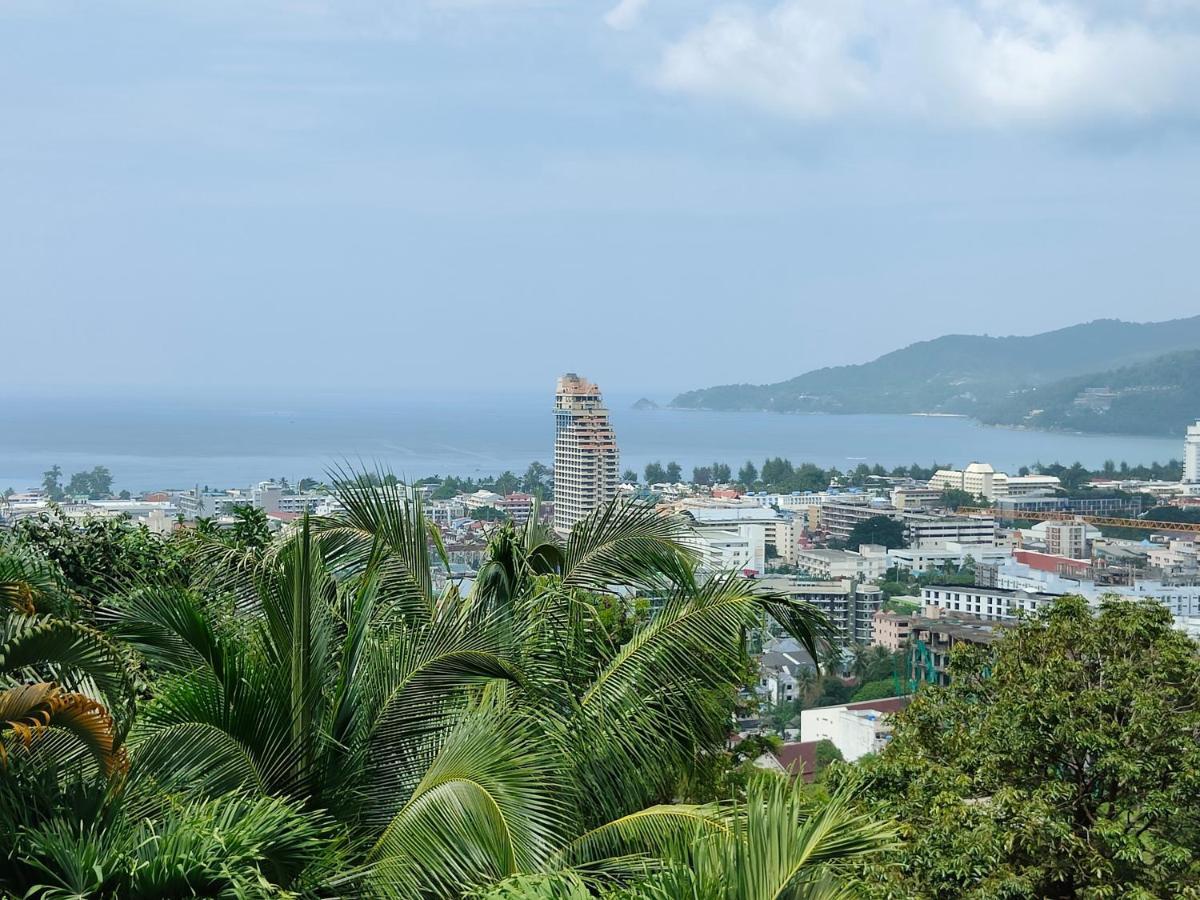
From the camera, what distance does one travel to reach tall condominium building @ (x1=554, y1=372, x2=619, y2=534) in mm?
53219

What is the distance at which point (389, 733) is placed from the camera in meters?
2.98

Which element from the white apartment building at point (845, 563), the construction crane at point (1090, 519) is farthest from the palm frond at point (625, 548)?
the construction crane at point (1090, 519)

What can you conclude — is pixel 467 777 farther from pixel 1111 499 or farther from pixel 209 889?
pixel 1111 499

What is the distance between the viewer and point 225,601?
3523mm

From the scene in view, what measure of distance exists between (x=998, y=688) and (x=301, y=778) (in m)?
3.94

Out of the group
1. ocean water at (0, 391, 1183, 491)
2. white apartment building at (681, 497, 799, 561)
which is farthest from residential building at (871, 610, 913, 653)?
ocean water at (0, 391, 1183, 491)

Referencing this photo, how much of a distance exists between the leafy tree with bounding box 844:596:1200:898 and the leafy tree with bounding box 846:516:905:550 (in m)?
62.5

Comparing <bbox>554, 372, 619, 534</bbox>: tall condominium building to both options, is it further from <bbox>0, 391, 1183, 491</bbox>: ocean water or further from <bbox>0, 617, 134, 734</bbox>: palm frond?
<bbox>0, 617, 134, 734</bbox>: palm frond

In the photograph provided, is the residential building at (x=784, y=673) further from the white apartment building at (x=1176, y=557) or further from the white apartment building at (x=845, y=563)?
the white apartment building at (x=1176, y=557)

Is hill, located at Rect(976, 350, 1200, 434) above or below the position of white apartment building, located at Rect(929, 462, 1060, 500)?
above

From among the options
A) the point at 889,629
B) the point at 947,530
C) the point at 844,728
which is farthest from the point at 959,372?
the point at 844,728

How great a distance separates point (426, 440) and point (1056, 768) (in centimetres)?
10292

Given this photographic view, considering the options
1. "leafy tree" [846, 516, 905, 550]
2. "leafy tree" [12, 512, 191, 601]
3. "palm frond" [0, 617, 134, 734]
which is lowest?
"leafy tree" [846, 516, 905, 550]

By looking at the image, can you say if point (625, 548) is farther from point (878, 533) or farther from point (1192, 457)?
point (1192, 457)
